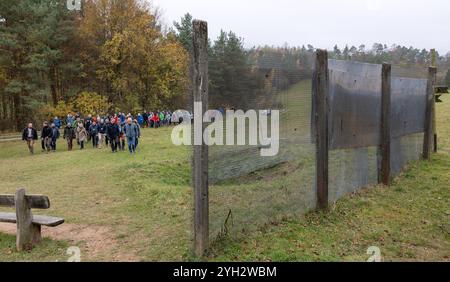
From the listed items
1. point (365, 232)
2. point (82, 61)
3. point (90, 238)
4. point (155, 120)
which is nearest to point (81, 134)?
point (155, 120)

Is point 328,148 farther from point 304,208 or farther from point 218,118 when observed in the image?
point 218,118

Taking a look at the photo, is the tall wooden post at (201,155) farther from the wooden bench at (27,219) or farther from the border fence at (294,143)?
the wooden bench at (27,219)

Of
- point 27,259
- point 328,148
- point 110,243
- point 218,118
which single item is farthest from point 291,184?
point 27,259

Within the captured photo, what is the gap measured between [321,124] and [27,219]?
4747mm

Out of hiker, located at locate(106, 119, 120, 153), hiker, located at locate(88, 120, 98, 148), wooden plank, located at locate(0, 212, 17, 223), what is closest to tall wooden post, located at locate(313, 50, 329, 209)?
wooden plank, located at locate(0, 212, 17, 223)

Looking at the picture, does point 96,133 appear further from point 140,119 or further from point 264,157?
point 264,157

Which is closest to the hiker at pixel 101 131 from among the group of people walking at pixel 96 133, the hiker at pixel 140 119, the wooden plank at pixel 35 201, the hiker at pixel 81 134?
the group of people walking at pixel 96 133

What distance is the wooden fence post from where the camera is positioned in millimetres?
11523

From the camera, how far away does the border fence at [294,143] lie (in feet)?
17.4

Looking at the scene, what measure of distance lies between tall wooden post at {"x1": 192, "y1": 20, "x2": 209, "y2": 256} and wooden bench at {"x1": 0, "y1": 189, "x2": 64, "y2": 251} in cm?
250

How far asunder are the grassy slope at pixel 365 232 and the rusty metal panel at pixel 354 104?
1063 millimetres

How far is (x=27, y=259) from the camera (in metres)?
6.01
